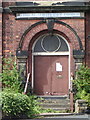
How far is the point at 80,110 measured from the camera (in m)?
12.5

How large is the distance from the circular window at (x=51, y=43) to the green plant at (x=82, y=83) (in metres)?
1.74

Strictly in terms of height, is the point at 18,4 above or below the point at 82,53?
above

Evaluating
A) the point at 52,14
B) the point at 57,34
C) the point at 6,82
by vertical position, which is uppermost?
the point at 52,14

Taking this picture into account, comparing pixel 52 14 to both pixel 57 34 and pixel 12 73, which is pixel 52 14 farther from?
pixel 12 73

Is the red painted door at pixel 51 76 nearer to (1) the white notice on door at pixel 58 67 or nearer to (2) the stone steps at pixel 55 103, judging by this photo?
(1) the white notice on door at pixel 58 67

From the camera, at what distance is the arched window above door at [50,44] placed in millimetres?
14766

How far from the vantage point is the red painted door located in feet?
48.0

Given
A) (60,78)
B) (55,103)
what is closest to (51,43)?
(60,78)

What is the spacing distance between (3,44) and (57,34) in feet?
8.83

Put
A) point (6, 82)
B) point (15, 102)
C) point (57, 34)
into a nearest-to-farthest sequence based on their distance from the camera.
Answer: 1. point (15, 102)
2. point (6, 82)
3. point (57, 34)

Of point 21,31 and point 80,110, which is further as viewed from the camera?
point 21,31

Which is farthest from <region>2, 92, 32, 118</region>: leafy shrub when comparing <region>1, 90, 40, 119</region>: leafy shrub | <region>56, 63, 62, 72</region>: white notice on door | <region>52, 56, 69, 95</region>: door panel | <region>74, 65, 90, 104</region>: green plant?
<region>56, 63, 62, 72</region>: white notice on door

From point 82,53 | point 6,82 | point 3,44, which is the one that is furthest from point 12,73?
point 82,53

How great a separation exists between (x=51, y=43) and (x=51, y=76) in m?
1.63
